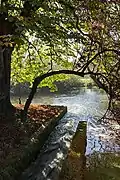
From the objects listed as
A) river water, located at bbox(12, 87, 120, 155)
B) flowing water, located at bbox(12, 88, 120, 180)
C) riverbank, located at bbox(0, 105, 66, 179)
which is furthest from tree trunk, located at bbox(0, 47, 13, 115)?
→ river water, located at bbox(12, 87, 120, 155)

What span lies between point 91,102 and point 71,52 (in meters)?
11.5

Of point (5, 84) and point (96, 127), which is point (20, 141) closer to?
point (5, 84)

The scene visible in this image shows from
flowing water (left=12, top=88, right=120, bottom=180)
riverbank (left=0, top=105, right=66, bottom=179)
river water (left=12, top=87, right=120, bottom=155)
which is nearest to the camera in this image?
riverbank (left=0, top=105, right=66, bottom=179)

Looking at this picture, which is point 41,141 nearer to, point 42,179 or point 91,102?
point 42,179

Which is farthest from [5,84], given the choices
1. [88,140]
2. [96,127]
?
[96,127]

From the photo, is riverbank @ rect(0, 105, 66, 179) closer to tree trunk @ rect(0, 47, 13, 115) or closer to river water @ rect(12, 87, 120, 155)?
tree trunk @ rect(0, 47, 13, 115)

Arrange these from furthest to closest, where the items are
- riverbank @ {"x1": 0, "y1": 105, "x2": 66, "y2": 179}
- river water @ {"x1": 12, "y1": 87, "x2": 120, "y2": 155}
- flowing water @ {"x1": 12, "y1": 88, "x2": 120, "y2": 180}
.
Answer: river water @ {"x1": 12, "y1": 87, "x2": 120, "y2": 155} < flowing water @ {"x1": 12, "y1": 88, "x2": 120, "y2": 180} < riverbank @ {"x1": 0, "y1": 105, "x2": 66, "y2": 179}

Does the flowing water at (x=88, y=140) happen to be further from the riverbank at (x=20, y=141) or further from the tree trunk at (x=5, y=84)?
the tree trunk at (x=5, y=84)

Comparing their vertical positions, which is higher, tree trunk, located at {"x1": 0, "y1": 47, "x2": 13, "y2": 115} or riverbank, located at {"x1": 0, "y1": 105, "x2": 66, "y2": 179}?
tree trunk, located at {"x1": 0, "y1": 47, "x2": 13, "y2": 115}

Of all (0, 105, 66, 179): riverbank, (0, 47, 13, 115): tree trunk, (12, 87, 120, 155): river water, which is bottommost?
(12, 87, 120, 155): river water

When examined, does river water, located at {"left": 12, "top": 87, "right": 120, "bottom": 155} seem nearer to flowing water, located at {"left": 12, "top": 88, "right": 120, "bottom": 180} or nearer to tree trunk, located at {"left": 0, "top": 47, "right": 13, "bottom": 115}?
flowing water, located at {"left": 12, "top": 88, "right": 120, "bottom": 180}

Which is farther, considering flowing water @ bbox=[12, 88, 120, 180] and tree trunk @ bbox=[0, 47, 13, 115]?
tree trunk @ bbox=[0, 47, 13, 115]

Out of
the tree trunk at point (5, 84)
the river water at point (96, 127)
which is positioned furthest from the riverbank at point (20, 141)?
the river water at point (96, 127)

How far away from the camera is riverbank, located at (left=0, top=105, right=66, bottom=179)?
665 centimetres
